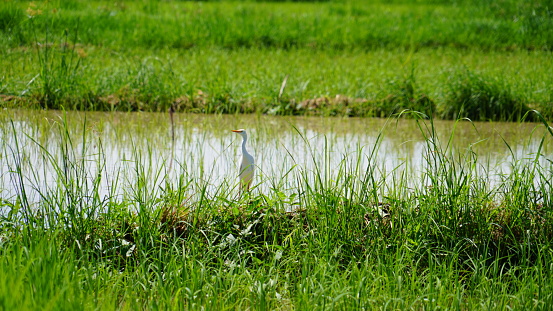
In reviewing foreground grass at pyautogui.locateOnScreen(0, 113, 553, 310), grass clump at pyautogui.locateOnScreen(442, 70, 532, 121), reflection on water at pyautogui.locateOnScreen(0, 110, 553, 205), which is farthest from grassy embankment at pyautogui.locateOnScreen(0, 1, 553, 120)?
foreground grass at pyautogui.locateOnScreen(0, 113, 553, 310)

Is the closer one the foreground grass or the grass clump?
the foreground grass

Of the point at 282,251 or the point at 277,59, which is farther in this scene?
the point at 277,59

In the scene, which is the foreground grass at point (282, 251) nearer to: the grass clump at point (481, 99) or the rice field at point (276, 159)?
the rice field at point (276, 159)

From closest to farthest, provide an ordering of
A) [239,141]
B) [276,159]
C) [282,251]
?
[282,251] → [276,159] → [239,141]

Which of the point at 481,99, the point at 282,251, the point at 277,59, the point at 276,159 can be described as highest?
the point at 277,59

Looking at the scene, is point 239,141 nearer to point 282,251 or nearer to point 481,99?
point 282,251

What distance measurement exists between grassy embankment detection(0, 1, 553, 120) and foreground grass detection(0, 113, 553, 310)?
777 mm

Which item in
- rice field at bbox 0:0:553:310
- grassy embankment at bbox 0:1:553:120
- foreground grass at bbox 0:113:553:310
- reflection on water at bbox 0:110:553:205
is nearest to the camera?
foreground grass at bbox 0:113:553:310

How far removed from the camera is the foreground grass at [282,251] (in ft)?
8.60

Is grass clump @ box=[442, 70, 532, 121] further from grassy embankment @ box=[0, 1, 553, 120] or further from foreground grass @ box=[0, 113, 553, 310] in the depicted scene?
foreground grass @ box=[0, 113, 553, 310]

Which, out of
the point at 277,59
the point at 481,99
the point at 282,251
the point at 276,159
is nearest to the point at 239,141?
the point at 276,159

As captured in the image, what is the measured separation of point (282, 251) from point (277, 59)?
628 centimetres

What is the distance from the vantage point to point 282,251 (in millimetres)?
3041

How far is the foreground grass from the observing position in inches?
103
